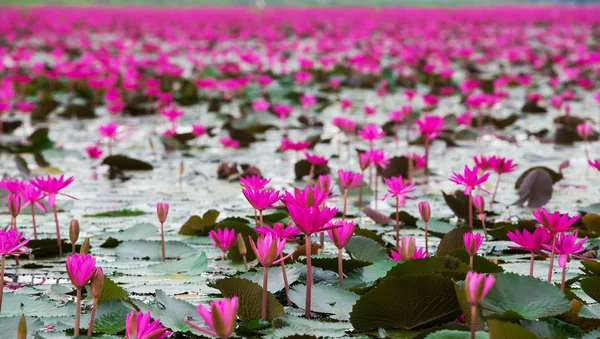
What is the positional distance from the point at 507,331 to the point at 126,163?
9.42ft

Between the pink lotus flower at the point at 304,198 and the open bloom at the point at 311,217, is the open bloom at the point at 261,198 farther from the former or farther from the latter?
the open bloom at the point at 311,217

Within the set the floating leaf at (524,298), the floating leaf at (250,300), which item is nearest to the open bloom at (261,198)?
the floating leaf at (250,300)

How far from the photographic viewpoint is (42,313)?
1.86 meters

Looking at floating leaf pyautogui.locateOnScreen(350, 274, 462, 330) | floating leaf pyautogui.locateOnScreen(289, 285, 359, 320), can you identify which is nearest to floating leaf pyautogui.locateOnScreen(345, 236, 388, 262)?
floating leaf pyautogui.locateOnScreen(289, 285, 359, 320)

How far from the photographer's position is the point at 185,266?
2.28m

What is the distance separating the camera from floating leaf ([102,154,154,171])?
3.91 metres

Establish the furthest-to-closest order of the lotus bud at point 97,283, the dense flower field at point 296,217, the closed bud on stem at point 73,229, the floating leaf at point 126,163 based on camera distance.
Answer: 1. the floating leaf at point 126,163
2. the closed bud on stem at point 73,229
3. the dense flower field at point 296,217
4. the lotus bud at point 97,283

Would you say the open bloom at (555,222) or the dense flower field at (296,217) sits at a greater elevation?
the open bloom at (555,222)

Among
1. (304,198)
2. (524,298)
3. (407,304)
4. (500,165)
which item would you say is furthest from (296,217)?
(500,165)

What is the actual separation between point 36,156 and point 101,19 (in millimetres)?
15309

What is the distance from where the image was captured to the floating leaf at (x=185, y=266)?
2256 mm

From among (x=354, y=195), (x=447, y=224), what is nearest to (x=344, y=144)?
(x=354, y=195)

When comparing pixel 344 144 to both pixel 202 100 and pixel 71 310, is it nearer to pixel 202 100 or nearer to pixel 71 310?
pixel 202 100

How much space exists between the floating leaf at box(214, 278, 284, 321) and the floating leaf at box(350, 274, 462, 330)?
206 millimetres
